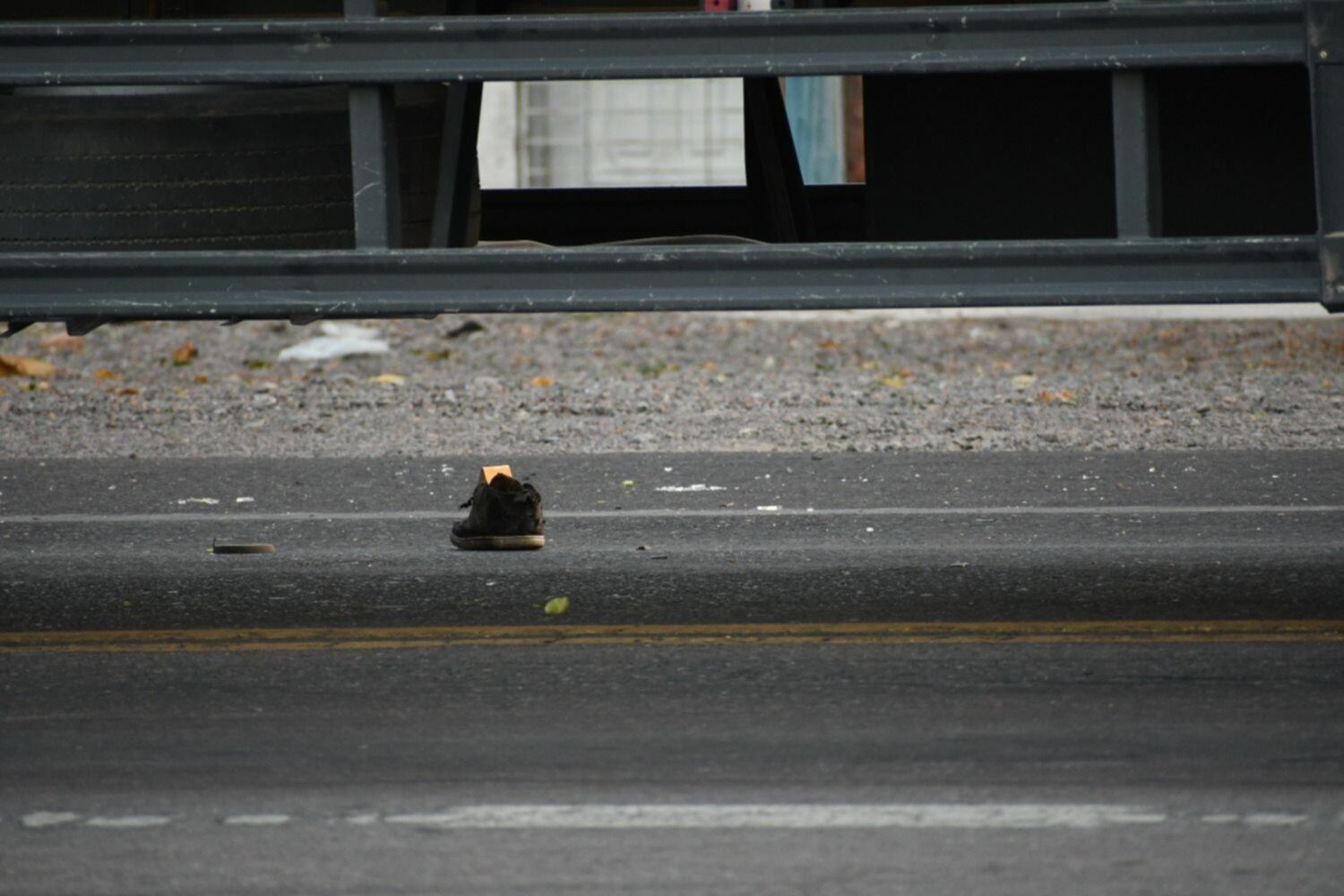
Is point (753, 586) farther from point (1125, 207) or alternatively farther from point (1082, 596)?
→ point (1125, 207)

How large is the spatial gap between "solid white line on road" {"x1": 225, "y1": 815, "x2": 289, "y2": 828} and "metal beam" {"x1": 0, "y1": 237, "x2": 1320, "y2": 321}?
66.3 inches

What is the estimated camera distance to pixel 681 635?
4883 millimetres

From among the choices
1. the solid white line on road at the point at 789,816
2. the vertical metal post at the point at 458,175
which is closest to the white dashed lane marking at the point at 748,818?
the solid white line on road at the point at 789,816

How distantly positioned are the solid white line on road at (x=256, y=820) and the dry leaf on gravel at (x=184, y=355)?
28.5 ft

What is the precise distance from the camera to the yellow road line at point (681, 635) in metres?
4.77

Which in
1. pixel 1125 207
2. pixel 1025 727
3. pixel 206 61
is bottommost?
pixel 1025 727

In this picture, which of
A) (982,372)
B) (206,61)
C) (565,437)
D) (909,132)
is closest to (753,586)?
(909,132)

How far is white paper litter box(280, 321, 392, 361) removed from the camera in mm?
11812

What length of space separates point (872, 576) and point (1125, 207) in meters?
1.44

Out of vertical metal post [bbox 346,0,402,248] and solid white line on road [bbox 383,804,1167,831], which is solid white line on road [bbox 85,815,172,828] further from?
vertical metal post [bbox 346,0,402,248]

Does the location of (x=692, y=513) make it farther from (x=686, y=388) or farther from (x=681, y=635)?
(x=686, y=388)

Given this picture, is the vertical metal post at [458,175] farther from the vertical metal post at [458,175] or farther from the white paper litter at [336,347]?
the white paper litter at [336,347]

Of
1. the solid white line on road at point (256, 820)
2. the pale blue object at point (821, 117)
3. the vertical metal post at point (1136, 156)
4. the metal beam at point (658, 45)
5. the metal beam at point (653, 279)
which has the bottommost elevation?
the solid white line on road at point (256, 820)

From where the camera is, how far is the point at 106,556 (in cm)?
624
